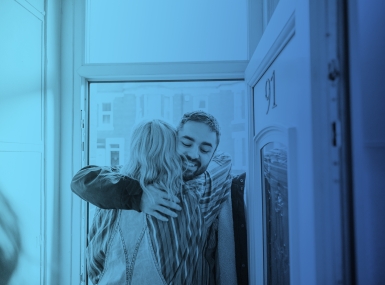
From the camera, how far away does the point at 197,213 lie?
65.2 inches

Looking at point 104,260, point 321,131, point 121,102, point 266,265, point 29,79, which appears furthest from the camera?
point 121,102

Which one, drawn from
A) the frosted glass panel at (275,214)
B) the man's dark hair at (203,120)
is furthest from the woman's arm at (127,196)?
the frosted glass panel at (275,214)

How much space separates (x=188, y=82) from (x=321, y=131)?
1.24 meters

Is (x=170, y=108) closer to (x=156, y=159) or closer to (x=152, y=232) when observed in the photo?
(x=156, y=159)

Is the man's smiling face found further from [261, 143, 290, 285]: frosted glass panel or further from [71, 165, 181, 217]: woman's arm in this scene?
[261, 143, 290, 285]: frosted glass panel

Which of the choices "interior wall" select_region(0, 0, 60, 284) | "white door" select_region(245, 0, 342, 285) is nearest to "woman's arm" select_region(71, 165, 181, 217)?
"interior wall" select_region(0, 0, 60, 284)

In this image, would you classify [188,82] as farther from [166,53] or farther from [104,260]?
[104,260]

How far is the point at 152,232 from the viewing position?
1.60 metres

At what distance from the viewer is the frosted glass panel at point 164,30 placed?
1.76m

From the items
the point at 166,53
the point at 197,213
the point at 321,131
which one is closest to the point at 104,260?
the point at 197,213

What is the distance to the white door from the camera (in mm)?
580

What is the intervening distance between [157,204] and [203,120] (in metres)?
0.53

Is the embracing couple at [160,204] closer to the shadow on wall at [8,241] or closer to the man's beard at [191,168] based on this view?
the man's beard at [191,168]

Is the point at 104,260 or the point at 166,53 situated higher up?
the point at 166,53
